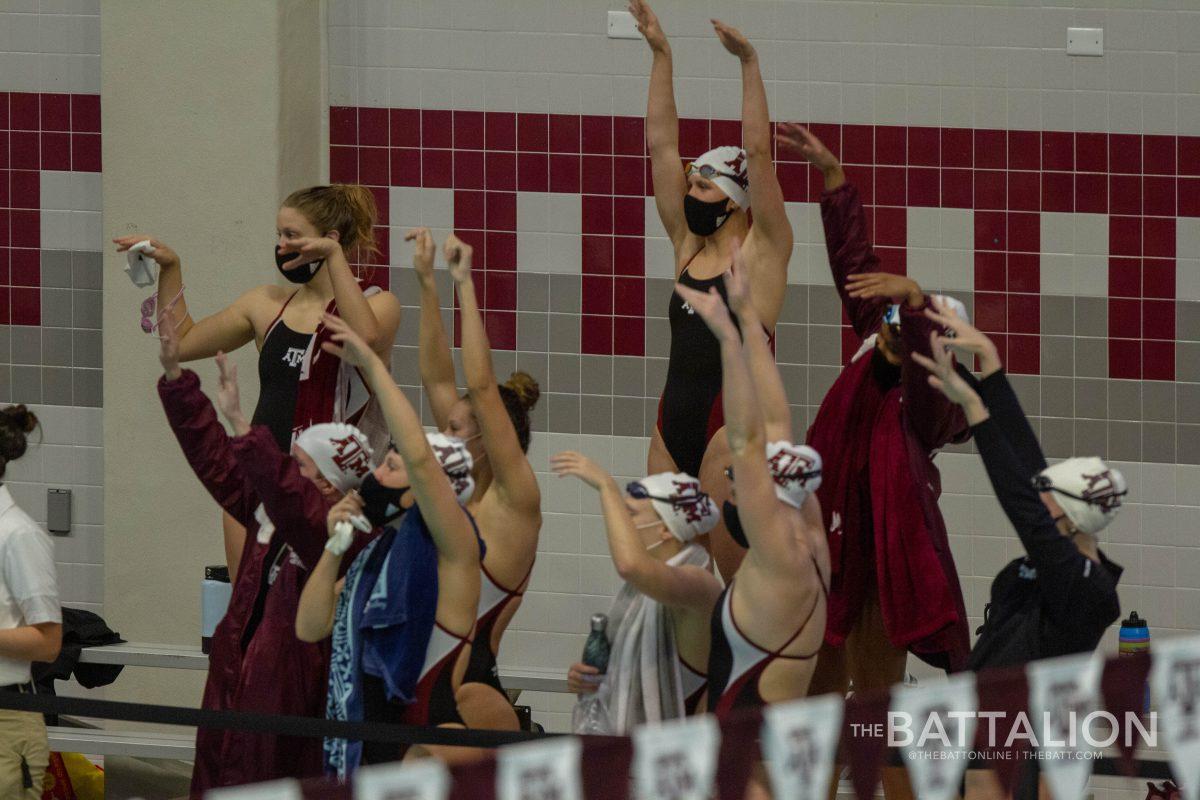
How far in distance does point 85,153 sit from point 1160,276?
14.0 ft

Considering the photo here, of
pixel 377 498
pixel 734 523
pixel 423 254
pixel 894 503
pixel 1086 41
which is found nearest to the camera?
pixel 734 523

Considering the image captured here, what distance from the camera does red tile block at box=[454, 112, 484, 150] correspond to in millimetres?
6691

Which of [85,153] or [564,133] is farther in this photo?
[85,153]

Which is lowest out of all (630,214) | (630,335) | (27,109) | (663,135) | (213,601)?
(213,601)

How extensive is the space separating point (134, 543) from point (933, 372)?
370 centimetres

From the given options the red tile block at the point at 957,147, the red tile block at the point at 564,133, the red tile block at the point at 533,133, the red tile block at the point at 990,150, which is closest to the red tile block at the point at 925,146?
the red tile block at the point at 957,147

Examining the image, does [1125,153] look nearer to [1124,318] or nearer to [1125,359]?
[1124,318]

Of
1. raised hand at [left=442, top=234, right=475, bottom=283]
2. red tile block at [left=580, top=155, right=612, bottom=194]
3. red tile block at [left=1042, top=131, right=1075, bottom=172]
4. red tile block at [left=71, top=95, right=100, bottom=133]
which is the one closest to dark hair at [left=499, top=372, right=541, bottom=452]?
raised hand at [left=442, top=234, right=475, bottom=283]

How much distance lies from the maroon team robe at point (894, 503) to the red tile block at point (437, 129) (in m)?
2.59

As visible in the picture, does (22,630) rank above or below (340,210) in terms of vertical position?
below

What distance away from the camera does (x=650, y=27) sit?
17.5 ft

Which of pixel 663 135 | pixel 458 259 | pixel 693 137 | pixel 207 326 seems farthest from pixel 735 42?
pixel 207 326

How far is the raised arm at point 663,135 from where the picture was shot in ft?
17.5

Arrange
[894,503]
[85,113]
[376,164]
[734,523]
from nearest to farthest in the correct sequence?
[734,523] → [894,503] → [376,164] → [85,113]
